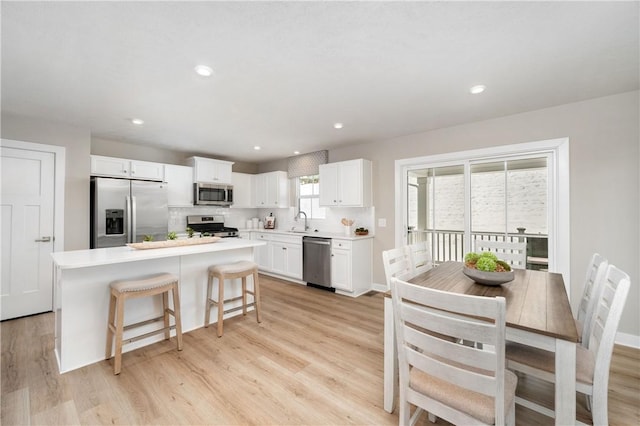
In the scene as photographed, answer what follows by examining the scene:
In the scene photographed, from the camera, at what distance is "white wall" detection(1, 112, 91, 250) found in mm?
3426

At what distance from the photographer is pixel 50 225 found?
3494 millimetres

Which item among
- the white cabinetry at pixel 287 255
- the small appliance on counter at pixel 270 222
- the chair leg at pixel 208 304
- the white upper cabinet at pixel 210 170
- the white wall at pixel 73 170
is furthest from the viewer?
the small appliance on counter at pixel 270 222

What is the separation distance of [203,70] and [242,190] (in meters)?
3.95

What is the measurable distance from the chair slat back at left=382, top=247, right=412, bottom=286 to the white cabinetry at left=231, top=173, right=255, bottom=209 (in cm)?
428

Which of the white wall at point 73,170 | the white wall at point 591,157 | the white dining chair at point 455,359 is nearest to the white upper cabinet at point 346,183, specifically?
the white wall at point 591,157

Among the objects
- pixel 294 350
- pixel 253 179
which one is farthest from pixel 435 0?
pixel 253 179

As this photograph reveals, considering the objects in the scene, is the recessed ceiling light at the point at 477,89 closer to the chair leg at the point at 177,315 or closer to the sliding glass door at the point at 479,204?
the sliding glass door at the point at 479,204

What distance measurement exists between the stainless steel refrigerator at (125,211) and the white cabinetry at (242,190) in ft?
5.39

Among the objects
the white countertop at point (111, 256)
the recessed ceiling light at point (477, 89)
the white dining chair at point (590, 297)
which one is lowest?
the white dining chair at point (590, 297)

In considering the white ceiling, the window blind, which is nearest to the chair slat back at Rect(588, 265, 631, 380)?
the white ceiling

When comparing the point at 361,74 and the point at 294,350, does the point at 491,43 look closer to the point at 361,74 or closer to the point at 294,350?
the point at 361,74

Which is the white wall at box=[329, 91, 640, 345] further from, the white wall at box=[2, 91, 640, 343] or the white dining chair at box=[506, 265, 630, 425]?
the white dining chair at box=[506, 265, 630, 425]

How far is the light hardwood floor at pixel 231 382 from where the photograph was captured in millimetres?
1729

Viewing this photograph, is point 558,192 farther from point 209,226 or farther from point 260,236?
point 209,226
